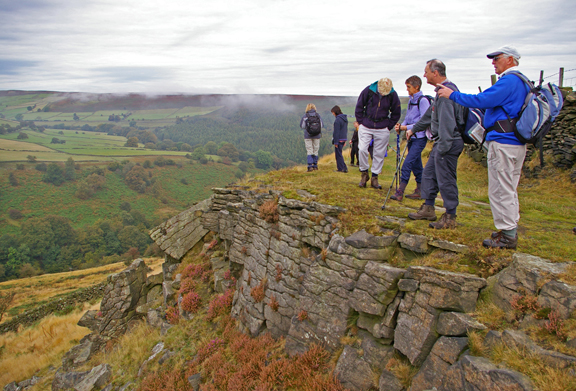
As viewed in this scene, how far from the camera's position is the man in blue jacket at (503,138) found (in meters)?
4.69

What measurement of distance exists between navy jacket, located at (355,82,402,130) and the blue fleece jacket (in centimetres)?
407

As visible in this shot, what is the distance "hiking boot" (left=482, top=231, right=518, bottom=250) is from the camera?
200 inches

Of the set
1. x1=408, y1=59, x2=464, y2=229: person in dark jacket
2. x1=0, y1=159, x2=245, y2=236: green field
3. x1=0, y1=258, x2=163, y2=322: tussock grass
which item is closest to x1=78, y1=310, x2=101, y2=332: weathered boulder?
x1=0, y1=258, x2=163, y2=322: tussock grass

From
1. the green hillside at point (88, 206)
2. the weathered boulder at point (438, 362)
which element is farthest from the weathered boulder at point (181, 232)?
the green hillside at point (88, 206)

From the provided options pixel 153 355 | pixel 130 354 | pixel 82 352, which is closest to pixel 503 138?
pixel 153 355

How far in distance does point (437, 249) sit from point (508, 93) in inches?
114

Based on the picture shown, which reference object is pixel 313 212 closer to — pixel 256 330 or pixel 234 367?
pixel 256 330

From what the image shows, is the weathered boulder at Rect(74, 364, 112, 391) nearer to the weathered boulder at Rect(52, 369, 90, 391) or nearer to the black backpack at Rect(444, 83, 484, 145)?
the weathered boulder at Rect(52, 369, 90, 391)

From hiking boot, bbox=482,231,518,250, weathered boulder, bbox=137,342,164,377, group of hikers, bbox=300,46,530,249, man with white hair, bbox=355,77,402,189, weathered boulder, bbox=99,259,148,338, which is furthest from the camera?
weathered boulder, bbox=99,259,148,338

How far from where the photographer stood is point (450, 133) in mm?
5883

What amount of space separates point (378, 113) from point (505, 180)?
4.71m

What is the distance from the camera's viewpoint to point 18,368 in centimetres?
1449

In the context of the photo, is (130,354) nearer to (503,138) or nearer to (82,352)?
(82,352)

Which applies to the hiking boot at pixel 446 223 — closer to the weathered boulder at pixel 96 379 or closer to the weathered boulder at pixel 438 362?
the weathered boulder at pixel 438 362
